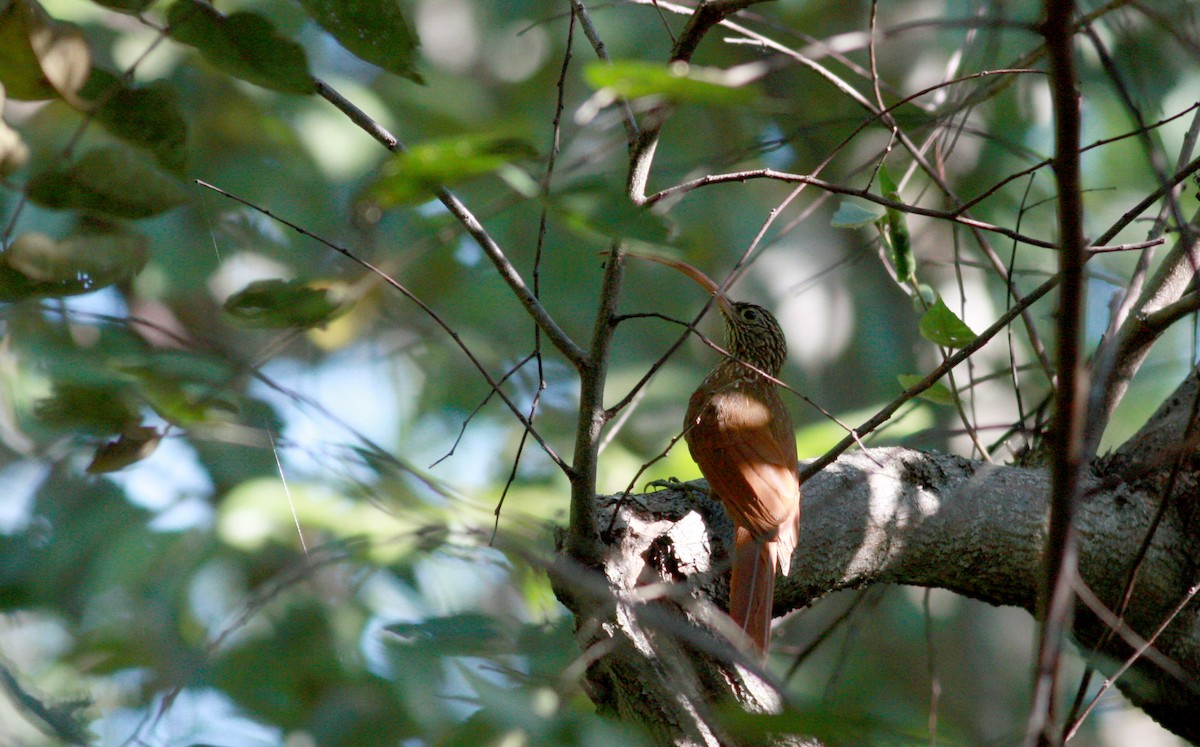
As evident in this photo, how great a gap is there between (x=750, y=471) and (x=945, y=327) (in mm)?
606

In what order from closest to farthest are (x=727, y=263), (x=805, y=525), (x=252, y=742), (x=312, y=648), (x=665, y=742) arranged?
(x=252, y=742) < (x=312, y=648) < (x=665, y=742) < (x=805, y=525) < (x=727, y=263)

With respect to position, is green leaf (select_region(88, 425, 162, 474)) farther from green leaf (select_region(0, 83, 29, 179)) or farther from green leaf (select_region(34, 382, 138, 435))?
green leaf (select_region(0, 83, 29, 179))

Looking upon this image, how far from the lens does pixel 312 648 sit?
1520 millimetres

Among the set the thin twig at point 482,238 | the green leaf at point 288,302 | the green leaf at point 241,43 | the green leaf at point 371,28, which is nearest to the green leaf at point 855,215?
the thin twig at point 482,238

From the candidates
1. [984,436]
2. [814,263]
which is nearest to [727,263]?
[814,263]

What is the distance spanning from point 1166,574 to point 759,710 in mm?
1271

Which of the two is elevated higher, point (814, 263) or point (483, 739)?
point (814, 263)

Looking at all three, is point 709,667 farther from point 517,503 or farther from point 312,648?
point 517,503

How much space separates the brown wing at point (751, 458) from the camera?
2357 mm

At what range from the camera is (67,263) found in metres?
1.07

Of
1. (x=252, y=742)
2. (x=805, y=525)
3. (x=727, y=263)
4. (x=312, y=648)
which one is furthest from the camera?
(x=727, y=263)

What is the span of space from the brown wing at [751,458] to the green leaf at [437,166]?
1356mm

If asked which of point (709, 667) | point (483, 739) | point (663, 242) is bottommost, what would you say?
point (483, 739)

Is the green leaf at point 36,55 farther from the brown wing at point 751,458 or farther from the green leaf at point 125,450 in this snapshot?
the brown wing at point 751,458
